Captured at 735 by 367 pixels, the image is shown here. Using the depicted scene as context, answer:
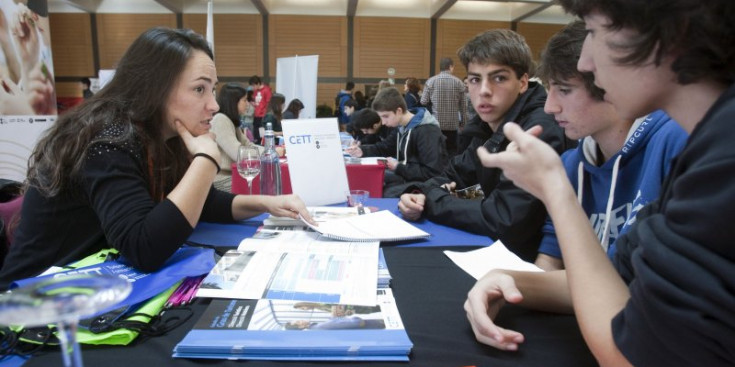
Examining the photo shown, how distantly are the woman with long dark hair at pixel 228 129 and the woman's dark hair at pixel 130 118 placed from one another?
1.97m

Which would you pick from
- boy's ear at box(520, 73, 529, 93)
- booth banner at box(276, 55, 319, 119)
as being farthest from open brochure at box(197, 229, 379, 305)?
booth banner at box(276, 55, 319, 119)

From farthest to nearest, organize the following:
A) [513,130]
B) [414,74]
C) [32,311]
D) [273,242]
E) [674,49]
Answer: [414,74]
[273,242]
[513,130]
[674,49]
[32,311]

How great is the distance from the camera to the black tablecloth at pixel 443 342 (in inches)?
25.6

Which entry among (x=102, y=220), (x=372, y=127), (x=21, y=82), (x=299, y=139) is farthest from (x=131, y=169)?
(x=372, y=127)

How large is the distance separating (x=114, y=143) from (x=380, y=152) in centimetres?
369

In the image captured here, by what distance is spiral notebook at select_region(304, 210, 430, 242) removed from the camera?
124 cm

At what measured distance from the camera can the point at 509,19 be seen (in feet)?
37.0

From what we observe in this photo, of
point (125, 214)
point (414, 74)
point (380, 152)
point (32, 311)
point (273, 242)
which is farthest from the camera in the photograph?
point (414, 74)

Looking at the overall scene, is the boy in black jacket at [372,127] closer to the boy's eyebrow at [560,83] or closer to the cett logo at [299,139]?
the cett logo at [299,139]

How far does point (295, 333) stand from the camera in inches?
27.2

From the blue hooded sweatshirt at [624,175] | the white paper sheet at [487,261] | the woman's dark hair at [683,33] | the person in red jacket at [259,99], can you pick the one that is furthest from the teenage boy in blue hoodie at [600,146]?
the person in red jacket at [259,99]

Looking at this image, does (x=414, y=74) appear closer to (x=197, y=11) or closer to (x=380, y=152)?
(x=197, y=11)

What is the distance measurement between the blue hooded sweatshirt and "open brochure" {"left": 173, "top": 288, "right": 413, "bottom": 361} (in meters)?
0.53

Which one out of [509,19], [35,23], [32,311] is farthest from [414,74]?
[32,311]
